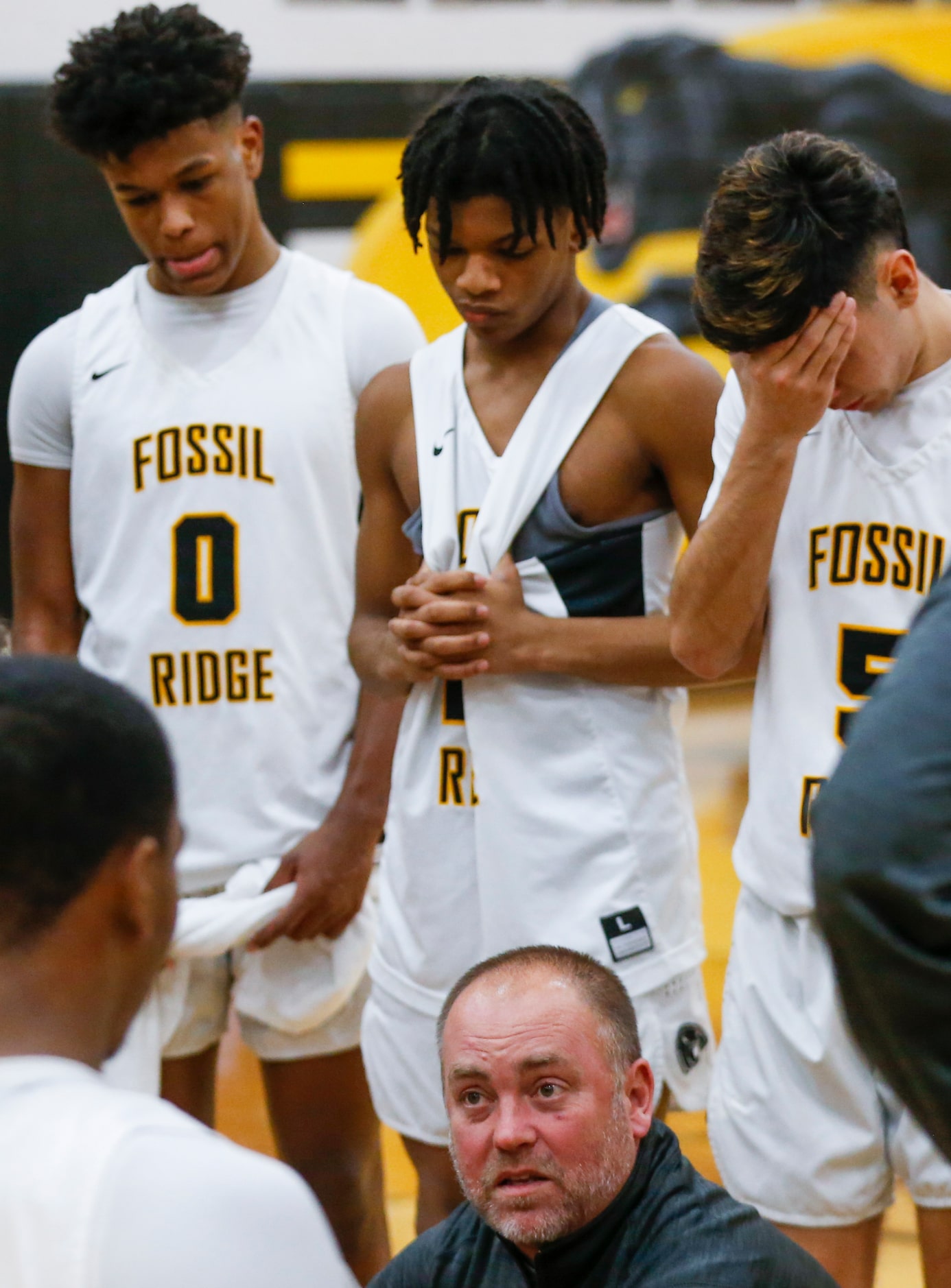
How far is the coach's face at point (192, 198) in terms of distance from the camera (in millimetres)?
3125

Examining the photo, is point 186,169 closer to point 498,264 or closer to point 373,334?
point 373,334

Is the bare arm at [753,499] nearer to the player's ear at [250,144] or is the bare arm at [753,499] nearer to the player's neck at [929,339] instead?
the player's neck at [929,339]

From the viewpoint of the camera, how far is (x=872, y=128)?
848 centimetres

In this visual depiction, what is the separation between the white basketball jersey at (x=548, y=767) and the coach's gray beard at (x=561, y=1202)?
1.46 ft

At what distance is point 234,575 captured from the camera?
3219 mm

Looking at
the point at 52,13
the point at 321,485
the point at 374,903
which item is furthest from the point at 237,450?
the point at 52,13

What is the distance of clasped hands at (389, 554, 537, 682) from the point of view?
273 centimetres

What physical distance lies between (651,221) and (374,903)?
561 centimetres

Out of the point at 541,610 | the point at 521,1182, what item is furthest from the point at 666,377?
the point at 521,1182

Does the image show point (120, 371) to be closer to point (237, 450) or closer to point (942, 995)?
point (237, 450)

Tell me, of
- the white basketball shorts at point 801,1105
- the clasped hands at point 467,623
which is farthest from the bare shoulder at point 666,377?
the white basketball shorts at point 801,1105

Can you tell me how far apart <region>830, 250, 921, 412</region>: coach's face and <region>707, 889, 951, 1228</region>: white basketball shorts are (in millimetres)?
769

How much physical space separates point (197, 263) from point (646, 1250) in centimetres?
190

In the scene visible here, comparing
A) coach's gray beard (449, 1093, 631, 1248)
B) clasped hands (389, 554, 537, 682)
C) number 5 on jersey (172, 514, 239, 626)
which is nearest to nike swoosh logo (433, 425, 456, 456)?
clasped hands (389, 554, 537, 682)
